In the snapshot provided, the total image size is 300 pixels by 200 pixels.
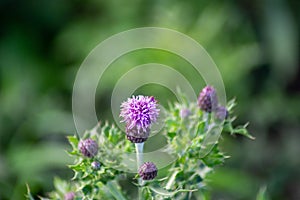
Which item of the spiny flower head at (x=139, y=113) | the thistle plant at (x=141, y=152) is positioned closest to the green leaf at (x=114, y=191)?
the thistle plant at (x=141, y=152)

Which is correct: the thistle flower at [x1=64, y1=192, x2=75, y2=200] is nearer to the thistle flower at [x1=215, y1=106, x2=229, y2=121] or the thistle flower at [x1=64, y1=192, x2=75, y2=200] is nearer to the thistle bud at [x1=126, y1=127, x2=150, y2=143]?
the thistle bud at [x1=126, y1=127, x2=150, y2=143]

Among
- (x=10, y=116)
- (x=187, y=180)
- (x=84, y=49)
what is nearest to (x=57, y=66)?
(x=84, y=49)

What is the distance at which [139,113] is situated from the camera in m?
2.08

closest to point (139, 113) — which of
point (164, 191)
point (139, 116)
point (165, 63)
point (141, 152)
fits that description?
point (139, 116)

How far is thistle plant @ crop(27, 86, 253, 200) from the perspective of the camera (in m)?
2.07

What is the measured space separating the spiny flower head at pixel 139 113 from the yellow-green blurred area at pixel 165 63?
2.44 meters

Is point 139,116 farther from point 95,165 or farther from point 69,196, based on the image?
point 69,196

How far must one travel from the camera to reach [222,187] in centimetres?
468

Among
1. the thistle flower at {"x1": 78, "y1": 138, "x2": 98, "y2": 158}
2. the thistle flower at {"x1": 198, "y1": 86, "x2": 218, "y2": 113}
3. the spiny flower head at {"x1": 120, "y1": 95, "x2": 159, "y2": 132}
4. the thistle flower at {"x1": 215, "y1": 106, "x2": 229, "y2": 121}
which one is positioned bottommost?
the thistle flower at {"x1": 78, "y1": 138, "x2": 98, "y2": 158}

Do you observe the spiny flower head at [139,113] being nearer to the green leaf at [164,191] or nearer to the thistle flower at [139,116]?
the thistle flower at [139,116]

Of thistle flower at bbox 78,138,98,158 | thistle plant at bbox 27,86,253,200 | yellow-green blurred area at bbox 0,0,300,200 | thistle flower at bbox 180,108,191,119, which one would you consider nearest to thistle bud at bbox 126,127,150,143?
thistle plant at bbox 27,86,253,200

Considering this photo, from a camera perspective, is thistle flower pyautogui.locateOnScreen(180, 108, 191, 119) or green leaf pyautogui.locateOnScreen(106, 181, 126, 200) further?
thistle flower pyautogui.locateOnScreen(180, 108, 191, 119)

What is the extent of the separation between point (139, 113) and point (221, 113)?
0.42m

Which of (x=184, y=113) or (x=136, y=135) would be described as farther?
(x=184, y=113)
